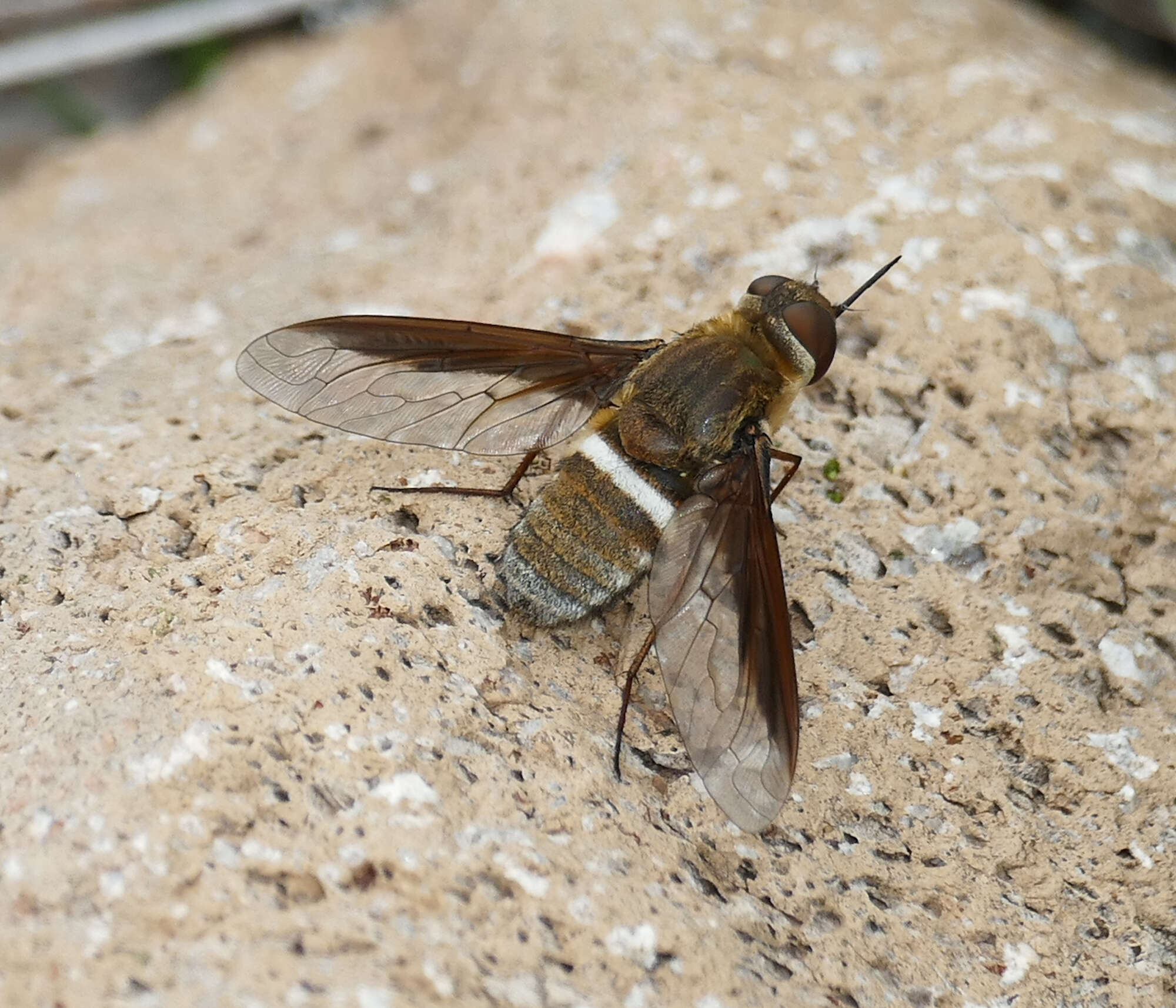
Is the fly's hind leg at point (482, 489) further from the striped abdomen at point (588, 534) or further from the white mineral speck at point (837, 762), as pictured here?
the white mineral speck at point (837, 762)

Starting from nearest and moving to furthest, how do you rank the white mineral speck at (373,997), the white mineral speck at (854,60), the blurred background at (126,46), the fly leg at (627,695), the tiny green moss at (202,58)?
the white mineral speck at (373,997) < the fly leg at (627,695) < the white mineral speck at (854,60) < the blurred background at (126,46) < the tiny green moss at (202,58)

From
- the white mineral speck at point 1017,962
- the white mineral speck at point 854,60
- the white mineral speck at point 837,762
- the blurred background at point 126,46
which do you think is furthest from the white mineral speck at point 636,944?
the blurred background at point 126,46

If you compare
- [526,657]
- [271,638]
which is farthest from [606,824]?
[271,638]

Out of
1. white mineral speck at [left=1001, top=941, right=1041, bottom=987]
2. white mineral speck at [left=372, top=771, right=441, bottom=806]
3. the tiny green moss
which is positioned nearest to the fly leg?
white mineral speck at [left=372, top=771, right=441, bottom=806]

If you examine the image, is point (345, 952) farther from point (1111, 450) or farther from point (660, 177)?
point (660, 177)

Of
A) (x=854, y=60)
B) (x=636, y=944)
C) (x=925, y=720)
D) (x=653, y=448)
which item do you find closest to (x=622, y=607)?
(x=653, y=448)
